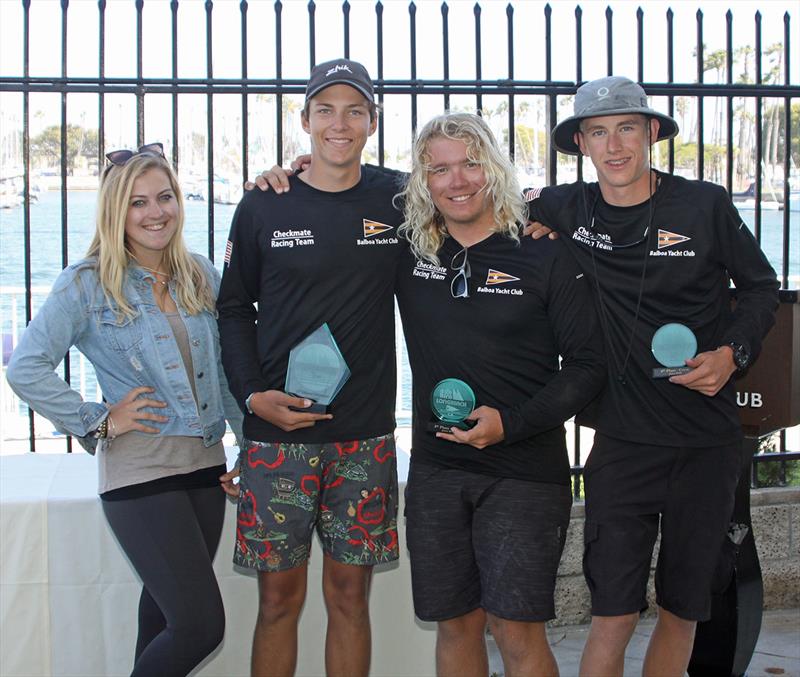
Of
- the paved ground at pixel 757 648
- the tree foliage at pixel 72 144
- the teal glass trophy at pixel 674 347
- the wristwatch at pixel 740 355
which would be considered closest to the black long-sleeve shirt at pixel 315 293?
the teal glass trophy at pixel 674 347

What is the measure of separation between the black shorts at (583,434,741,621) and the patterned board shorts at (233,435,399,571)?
74cm

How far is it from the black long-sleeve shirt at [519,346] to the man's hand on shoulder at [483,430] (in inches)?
1.1

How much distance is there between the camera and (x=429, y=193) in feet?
10.5

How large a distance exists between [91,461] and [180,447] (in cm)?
127

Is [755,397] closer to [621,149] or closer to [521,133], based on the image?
[621,149]

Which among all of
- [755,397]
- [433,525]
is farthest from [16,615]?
[755,397]

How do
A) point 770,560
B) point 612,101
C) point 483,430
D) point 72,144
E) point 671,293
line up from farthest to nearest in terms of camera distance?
point 72,144 < point 770,560 < point 612,101 < point 671,293 < point 483,430

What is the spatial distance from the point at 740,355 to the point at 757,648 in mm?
2307

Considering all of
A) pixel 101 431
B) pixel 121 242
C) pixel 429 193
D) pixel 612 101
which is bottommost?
pixel 101 431

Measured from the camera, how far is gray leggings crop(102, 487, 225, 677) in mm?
3082

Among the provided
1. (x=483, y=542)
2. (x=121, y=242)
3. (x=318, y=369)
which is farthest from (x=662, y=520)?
(x=121, y=242)

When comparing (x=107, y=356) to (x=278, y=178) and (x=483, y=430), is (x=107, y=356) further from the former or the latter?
(x=483, y=430)

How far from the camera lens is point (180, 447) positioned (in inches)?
129

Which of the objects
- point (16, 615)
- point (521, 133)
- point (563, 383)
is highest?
point (521, 133)
